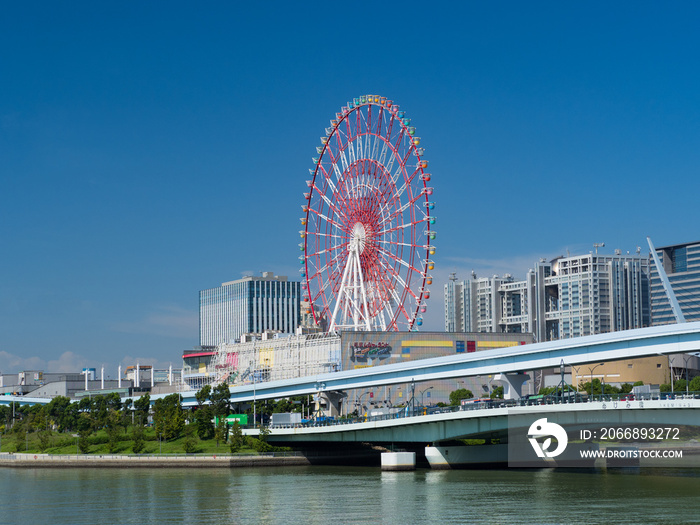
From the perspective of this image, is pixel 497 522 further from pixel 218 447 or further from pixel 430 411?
pixel 218 447

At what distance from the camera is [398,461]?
8881 centimetres

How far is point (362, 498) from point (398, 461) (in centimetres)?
2380

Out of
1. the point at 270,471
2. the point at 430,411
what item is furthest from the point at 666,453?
the point at 270,471

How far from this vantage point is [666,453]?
91625mm

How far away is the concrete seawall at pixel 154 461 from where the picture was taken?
332 feet

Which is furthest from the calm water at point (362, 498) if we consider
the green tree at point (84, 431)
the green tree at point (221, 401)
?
the green tree at point (221, 401)

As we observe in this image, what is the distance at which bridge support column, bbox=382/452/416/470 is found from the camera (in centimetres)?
8869

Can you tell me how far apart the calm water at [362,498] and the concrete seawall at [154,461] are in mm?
12577

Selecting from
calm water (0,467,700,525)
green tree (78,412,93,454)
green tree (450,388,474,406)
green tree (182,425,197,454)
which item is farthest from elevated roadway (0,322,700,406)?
green tree (78,412,93,454)

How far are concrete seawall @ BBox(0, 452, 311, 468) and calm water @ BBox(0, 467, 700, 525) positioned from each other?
12577mm

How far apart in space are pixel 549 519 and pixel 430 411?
41699 mm

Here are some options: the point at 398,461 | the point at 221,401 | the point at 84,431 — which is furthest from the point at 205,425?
the point at 398,461

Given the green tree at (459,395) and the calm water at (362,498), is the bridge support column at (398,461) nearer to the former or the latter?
the calm water at (362,498)

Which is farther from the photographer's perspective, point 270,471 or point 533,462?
point 270,471
